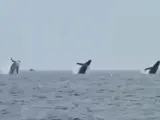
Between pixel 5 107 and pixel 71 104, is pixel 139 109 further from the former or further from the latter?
pixel 5 107

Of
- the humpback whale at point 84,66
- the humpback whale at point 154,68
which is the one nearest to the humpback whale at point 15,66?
the humpback whale at point 84,66

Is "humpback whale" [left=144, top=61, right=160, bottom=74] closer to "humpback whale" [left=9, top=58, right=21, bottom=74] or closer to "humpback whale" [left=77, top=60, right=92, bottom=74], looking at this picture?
"humpback whale" [left=77, top=60, right=92, bottom=74]

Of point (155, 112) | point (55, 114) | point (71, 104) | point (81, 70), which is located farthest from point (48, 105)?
point (81, 70)

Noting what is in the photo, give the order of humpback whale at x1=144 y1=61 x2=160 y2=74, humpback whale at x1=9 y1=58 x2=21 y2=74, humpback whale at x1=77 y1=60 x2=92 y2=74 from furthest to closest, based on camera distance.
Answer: humpback whale at x1=9 y1=58 x2=21 y2=74, humpback whale at x1=77 y1=60 x2=92 y2=74, humpback whale at x1=144 y1=61 x2=160 y2=74

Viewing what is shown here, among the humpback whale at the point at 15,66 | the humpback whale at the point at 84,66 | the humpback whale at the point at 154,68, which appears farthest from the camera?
the humpback whale at the point at 15,66

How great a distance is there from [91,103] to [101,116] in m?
7.16

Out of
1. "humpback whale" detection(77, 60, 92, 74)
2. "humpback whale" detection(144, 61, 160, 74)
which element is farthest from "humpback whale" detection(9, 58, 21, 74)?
"humpback whale" detection(144, 61, 160, 74)

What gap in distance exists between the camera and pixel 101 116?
23.0m

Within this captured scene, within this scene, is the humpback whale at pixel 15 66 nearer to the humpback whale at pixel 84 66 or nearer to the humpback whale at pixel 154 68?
the humpback whale at pixel 84 66

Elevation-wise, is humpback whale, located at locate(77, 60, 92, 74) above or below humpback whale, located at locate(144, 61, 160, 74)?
above

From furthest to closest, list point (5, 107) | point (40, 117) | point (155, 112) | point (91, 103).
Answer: point (91, 103) < point (5, 107) < point (155, 112) < point (40, 117)

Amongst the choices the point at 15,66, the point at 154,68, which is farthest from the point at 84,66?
the point at 15,66

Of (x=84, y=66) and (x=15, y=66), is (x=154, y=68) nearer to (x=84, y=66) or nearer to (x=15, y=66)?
(x=84, y=66)

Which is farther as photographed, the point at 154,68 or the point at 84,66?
the point at 154,68
